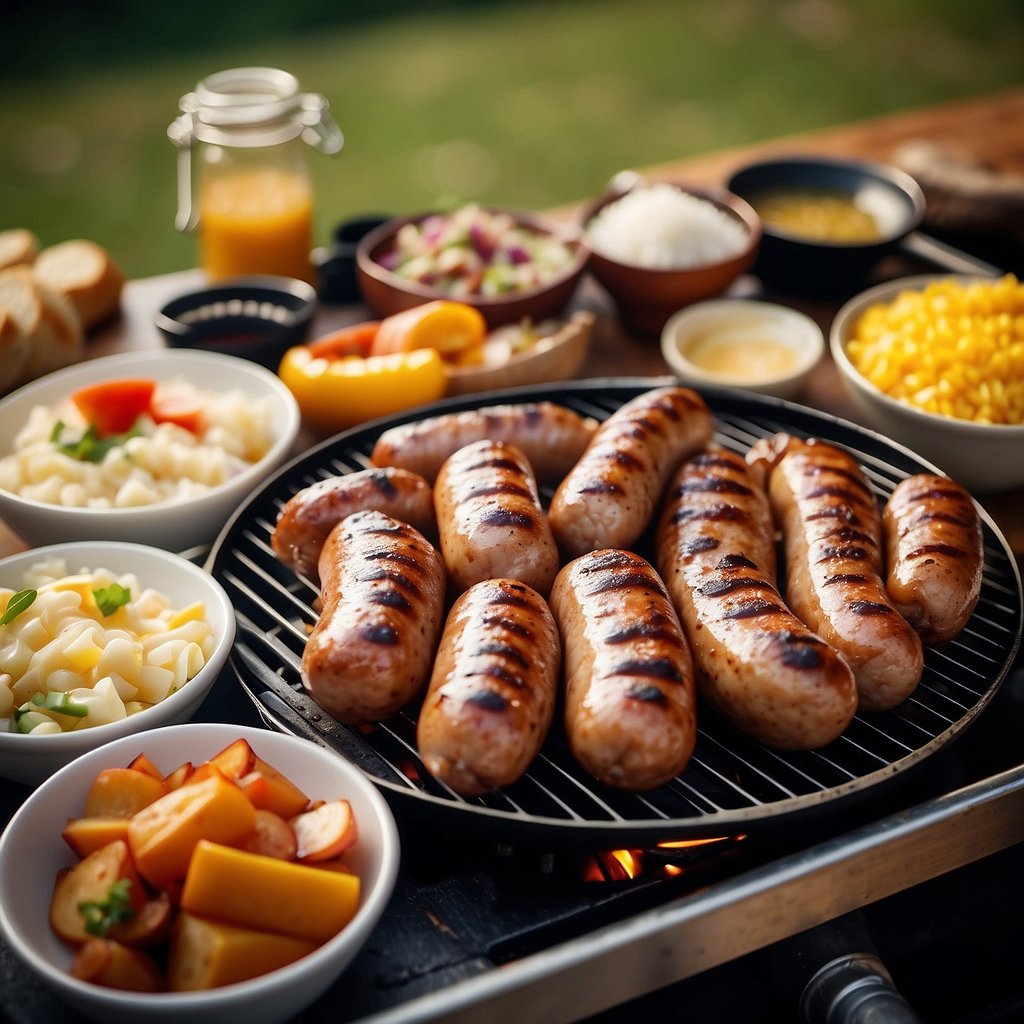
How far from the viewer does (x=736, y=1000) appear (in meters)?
2.79

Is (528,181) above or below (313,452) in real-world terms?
below

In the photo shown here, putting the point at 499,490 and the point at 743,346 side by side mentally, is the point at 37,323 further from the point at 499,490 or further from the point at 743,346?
the point at 743,346

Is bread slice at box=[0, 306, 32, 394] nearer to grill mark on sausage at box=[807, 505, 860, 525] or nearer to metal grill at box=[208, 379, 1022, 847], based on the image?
metal grill at box=[208, 379, 1022, 847]

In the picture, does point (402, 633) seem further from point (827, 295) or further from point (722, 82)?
point (722, 82)

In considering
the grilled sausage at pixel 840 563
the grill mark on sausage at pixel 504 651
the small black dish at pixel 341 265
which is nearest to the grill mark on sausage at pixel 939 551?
the grilled sausage at pixel 840 563

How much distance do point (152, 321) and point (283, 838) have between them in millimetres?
3164

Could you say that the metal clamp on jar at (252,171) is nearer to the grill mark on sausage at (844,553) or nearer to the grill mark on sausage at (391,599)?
the grill mark on sausage at (391,599)

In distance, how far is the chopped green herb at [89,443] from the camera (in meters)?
3.35

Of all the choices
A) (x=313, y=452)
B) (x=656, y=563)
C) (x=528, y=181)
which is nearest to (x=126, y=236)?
(x=528, y=181)

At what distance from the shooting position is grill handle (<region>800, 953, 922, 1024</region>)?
226 cm

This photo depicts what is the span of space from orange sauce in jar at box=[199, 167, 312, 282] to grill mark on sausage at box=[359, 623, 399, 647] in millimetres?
2627

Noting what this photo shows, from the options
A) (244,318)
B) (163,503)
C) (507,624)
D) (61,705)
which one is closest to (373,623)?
(507,624)

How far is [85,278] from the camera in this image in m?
4.50

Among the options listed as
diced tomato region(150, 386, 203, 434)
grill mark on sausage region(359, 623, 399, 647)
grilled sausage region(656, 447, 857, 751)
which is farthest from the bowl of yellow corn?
diced tomato region(150, 386, 203, 434)
